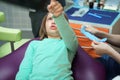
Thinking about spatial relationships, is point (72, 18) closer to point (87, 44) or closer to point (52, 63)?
point (87, 44)

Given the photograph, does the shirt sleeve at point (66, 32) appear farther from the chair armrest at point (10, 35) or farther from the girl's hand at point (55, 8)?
the chair armrest at point (10, 35)

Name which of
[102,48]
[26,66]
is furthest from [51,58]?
[102,48]

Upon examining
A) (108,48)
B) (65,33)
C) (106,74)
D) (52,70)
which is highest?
(65,33)

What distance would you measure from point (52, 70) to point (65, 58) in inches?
4.7

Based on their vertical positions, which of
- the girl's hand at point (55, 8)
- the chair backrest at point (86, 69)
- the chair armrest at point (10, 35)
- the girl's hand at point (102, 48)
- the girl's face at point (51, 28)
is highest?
the girl's hand at point (55, 8)

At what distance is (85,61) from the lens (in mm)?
1642

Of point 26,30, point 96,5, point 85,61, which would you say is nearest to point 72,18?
point 96,5

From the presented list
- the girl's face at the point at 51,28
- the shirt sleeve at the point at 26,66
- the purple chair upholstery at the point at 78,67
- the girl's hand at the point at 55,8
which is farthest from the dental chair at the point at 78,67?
the girl's hand at the point at 55,8

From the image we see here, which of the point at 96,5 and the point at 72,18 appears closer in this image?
the point at 72,18

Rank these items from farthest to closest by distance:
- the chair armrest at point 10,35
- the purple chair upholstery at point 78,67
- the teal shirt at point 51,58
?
the chair armrest at point 10,35
the purple chair upholstery at point 78,67
the teal shirt at point 51,58

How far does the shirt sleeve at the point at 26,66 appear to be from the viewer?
154cm

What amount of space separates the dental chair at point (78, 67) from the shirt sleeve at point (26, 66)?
11cm

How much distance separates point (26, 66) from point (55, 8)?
48 cm

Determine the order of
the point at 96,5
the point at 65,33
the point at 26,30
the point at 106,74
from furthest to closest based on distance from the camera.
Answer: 1. the point at 26,30
2. the point at 96,5
3. the point at 106,74
4. the point at 65,33
